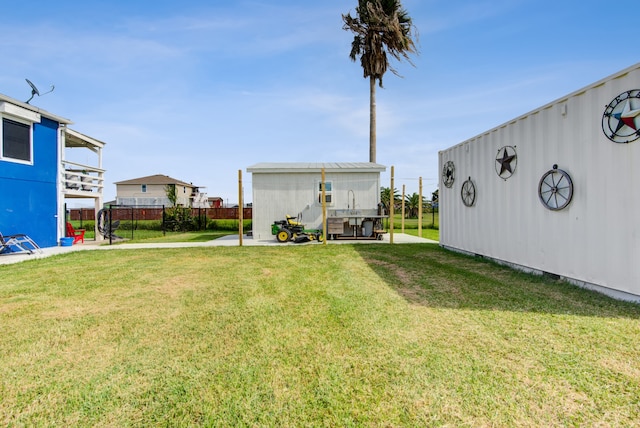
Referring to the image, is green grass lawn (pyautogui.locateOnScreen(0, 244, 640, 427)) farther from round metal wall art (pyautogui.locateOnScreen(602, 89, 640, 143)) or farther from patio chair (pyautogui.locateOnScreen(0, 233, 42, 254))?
patio chair (pyautogui.locateOnScreen(0, 233, 42, 254))

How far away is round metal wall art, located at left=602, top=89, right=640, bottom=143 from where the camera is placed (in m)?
3.72

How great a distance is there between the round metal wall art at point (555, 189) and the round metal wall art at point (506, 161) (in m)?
0.86

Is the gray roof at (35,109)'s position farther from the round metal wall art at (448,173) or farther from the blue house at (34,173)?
the round metal wall art at (448,173)

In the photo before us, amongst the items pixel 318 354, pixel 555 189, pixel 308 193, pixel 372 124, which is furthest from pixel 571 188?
pixel 372 124

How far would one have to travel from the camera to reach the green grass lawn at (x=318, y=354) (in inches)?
72.2

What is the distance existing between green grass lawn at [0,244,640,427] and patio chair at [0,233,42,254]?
4.57m

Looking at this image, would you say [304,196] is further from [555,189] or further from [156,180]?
[156,180]

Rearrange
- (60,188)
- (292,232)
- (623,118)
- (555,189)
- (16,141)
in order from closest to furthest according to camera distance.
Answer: (623,118)
(555,189)
(16,141)
(60,188)
(292,232)

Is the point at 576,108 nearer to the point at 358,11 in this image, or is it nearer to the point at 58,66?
the point at 58,66

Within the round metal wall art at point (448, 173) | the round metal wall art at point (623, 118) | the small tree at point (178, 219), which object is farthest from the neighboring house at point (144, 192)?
→ the round metal wall art at point (623, 118)

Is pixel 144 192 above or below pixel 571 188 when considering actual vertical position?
above

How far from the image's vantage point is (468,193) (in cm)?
768

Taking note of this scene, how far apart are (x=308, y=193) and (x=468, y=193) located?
20.4 ft

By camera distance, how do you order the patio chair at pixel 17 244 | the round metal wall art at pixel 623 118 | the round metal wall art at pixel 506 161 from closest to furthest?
the round metal wall art at pixel 623 118 < the round metal wall art at pixel 506 161 < the patio chair at pixel 17 244
